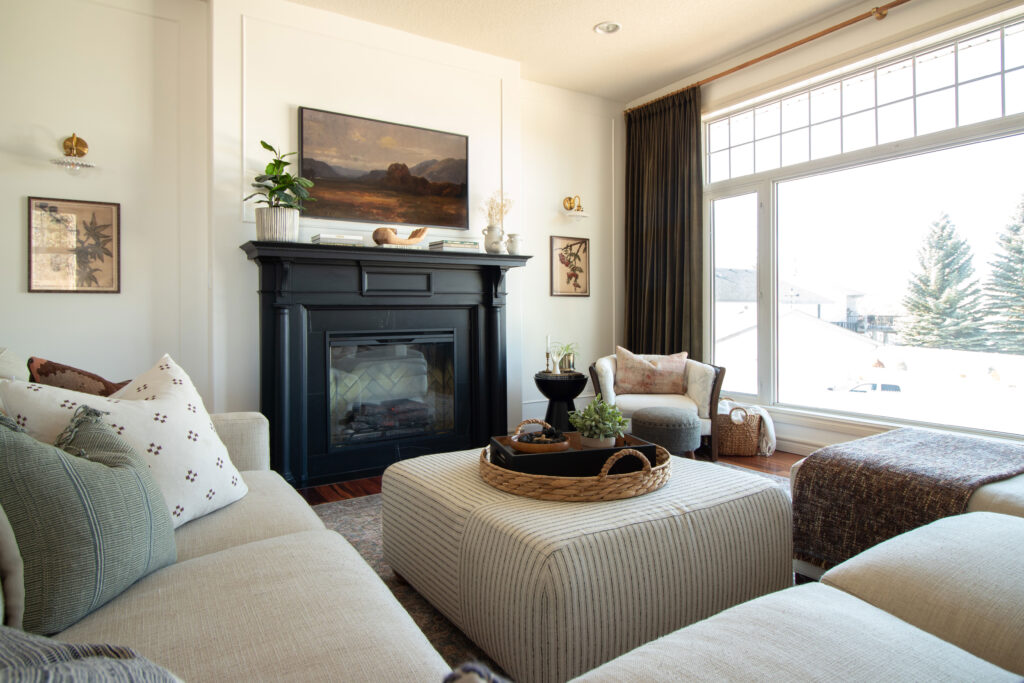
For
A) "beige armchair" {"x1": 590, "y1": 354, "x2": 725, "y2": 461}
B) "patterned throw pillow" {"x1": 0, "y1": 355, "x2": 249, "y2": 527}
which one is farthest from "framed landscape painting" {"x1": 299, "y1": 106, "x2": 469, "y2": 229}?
"patterned throw pillow" {"x1": 0, "y1": 355, "x2": 249, "y2": 527}

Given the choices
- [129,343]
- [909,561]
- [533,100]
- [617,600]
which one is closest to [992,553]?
[909,561]

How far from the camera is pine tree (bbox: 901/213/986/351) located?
3402 millimetres

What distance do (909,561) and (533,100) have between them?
14.8ft

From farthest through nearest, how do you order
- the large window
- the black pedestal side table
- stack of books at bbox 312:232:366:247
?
the black pedestal side table → stack of books at bbox 312:232:366:247 → the large window

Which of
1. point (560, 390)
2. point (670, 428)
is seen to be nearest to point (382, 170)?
point (560, 390)

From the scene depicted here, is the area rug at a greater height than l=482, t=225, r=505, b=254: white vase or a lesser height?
lesser

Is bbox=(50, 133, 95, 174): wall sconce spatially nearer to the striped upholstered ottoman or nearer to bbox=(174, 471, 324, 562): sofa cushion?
bbox=(174, 471, 324, 562): sofa cushion

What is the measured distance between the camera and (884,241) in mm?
3828

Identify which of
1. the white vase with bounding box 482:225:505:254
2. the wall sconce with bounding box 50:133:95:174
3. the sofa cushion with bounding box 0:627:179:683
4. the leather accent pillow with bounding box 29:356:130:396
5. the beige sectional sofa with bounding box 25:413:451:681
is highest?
the wall sconce with bounding box 50:133:95:174

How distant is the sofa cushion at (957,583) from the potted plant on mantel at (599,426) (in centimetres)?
84

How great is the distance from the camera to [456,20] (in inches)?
152

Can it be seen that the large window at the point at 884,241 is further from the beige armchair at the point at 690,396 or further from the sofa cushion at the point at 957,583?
the sofa cushion at the point at 957,583

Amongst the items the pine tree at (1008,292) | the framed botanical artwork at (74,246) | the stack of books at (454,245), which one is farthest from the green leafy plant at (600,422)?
the framed botanical artwork at (74,246)

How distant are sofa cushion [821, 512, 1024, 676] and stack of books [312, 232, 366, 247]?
9.98 feet
